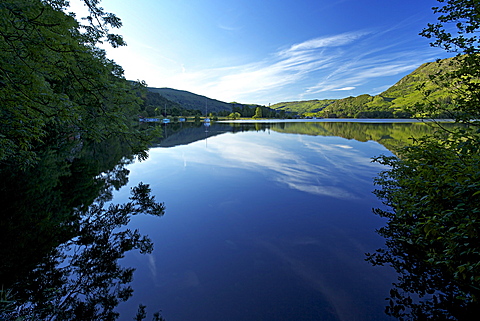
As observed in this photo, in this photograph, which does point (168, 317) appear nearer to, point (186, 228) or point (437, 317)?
point (186, 228)

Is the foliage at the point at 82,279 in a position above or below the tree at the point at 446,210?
below

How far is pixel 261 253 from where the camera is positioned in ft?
20.0

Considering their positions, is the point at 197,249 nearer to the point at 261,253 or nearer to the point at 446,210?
the point at 261,253

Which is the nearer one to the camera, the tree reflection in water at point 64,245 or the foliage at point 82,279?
the foliage at point 82,279

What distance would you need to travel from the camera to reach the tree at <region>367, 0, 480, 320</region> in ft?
12.9

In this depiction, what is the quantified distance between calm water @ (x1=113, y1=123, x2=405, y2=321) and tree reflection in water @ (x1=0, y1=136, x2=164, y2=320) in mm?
508

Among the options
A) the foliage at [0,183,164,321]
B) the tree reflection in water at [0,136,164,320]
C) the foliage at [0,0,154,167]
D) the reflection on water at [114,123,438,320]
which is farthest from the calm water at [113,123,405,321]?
the foliage at [0,0,154,167]

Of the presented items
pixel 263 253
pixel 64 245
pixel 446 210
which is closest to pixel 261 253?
pixel 263 253

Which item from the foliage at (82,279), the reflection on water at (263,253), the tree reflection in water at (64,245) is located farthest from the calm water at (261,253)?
the tree reflection in water at (64,245)

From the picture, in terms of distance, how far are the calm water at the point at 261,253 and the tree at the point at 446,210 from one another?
0.52 meters

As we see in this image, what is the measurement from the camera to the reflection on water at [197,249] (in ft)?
14.3

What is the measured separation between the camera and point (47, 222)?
7.98 metres

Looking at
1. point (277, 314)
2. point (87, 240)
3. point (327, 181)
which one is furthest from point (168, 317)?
point (327, 181)

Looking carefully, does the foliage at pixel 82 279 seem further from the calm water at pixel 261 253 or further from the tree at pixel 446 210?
the tree at pixel 446 210
